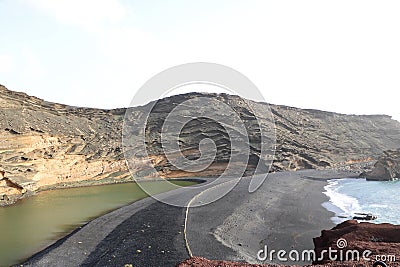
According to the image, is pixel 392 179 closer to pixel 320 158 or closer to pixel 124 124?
pixel 320 158

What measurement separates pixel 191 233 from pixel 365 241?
9.77 metres

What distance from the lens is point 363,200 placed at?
3534cm

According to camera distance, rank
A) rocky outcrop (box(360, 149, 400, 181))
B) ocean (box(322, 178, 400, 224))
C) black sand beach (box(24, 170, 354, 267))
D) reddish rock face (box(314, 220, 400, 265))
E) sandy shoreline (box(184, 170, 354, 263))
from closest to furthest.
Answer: reddish rock face (box(314, 220, 400, 265)), black sand beach (box(24, 170, 354, 267)), sandy shoreline (box(184, 170, 354, 263)), ocean (box(322, 178, 400, 224)), rocky outcrop (box(360, 149, 400, 181))

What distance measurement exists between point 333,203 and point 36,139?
3644 centimetres

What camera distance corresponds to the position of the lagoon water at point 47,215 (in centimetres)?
1933

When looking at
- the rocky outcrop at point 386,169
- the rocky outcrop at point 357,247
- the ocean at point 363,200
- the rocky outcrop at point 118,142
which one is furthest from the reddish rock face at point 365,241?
the rocky outcrop at point 386,169

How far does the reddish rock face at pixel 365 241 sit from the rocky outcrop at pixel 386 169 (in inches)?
1785

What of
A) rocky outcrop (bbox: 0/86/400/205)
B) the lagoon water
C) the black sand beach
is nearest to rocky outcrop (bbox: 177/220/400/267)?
the black sand beach

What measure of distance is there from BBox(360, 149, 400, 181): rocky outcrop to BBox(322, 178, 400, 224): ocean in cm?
284

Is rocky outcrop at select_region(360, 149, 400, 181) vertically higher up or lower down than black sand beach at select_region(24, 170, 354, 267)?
higher up

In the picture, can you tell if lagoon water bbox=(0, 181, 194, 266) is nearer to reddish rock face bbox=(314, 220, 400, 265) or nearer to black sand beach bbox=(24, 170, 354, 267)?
black sand beach bbox=(24, 170, 354, 267)

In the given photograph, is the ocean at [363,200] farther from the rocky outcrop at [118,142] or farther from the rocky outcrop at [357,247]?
the rocky outcrop at [118,142]

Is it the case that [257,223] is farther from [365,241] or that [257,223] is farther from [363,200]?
[363,200]

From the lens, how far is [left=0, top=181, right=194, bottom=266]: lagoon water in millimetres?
19334
